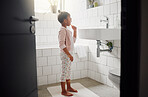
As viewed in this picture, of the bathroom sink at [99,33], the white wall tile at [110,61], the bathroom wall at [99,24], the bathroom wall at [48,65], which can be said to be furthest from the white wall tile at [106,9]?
the bathroom wall at [48,65]

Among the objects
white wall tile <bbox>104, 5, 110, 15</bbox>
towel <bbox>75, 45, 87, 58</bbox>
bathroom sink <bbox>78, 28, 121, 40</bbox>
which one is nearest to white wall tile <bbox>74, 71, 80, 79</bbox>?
towel <bbox>75, 45, 87, 58</bbox>

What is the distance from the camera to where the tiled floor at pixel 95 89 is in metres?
2.57

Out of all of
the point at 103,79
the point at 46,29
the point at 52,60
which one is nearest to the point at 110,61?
the point at 103,79

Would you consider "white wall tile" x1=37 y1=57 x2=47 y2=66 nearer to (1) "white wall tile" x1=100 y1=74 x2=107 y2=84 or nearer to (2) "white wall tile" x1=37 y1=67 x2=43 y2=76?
(2) "white wall tile" x1=37 y1=67 x2=43 y2=76

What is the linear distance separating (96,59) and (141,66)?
8.54 ft

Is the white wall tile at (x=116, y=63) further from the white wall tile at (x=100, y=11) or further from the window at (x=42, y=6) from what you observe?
the window at (x=42, y=6)

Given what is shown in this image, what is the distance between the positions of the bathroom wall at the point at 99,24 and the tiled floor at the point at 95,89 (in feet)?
0.42

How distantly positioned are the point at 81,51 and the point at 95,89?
36.0 inches

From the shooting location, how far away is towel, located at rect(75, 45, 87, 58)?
3324 millimetres

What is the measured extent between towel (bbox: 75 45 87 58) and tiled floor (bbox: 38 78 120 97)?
541 mm

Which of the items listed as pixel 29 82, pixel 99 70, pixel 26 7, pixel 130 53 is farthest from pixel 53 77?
→ pixel 130 53

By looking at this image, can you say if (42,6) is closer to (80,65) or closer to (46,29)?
(46,29)

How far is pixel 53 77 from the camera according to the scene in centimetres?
316

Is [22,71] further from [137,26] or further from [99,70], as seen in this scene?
[99,70]
